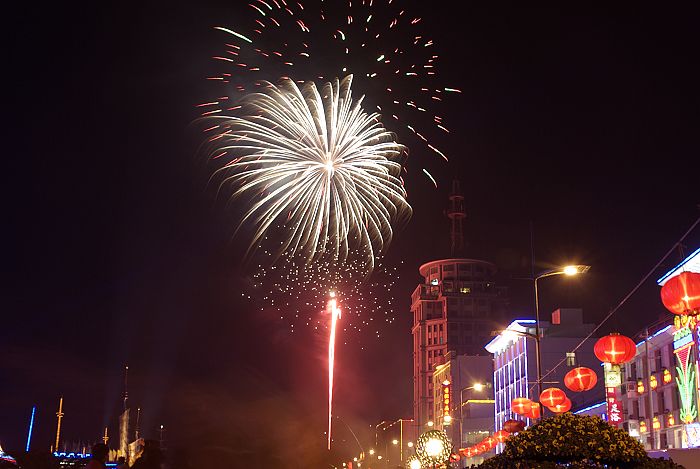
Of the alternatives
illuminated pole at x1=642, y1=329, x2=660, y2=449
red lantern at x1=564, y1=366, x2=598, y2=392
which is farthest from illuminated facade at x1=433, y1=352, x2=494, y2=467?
red lantern at x1=564, y1=366, x2=598, y2=392

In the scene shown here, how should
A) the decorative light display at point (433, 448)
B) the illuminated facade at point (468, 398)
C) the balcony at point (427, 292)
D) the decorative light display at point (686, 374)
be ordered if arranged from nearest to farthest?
the decorative light display at point (433, 448) → the decorative light display at point (686, 374) → the illuminated facade at point (468, 398) → the balcony at point (427, 292)

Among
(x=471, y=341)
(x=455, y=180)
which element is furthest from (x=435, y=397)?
(x=455, y=180)

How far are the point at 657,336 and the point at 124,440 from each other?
130 ft

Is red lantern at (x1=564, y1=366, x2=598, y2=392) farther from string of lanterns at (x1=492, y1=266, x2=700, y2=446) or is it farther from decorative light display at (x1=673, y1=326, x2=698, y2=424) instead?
decorative light display at (x1=673, y1=326, x2=698, y2=424)

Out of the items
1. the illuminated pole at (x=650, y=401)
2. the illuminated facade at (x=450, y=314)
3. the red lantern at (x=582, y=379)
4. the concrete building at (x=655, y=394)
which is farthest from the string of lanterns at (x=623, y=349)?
the illuminated facade at (x=450, y=314)

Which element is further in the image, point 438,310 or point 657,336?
point 438,310

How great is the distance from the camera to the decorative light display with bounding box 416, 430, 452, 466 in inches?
1537

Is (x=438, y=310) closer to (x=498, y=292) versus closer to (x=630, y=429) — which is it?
(x=498, y=292)

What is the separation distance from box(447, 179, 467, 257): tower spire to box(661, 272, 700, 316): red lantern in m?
125

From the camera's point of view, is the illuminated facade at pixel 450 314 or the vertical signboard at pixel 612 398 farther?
the illuminated facade at pixel 450 314

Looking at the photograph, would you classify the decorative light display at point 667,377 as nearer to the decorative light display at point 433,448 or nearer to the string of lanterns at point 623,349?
the string of lanterns at point 623,349

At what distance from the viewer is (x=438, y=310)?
14275cm

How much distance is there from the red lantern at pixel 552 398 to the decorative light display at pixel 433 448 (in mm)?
6039

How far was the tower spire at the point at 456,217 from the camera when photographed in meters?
145
